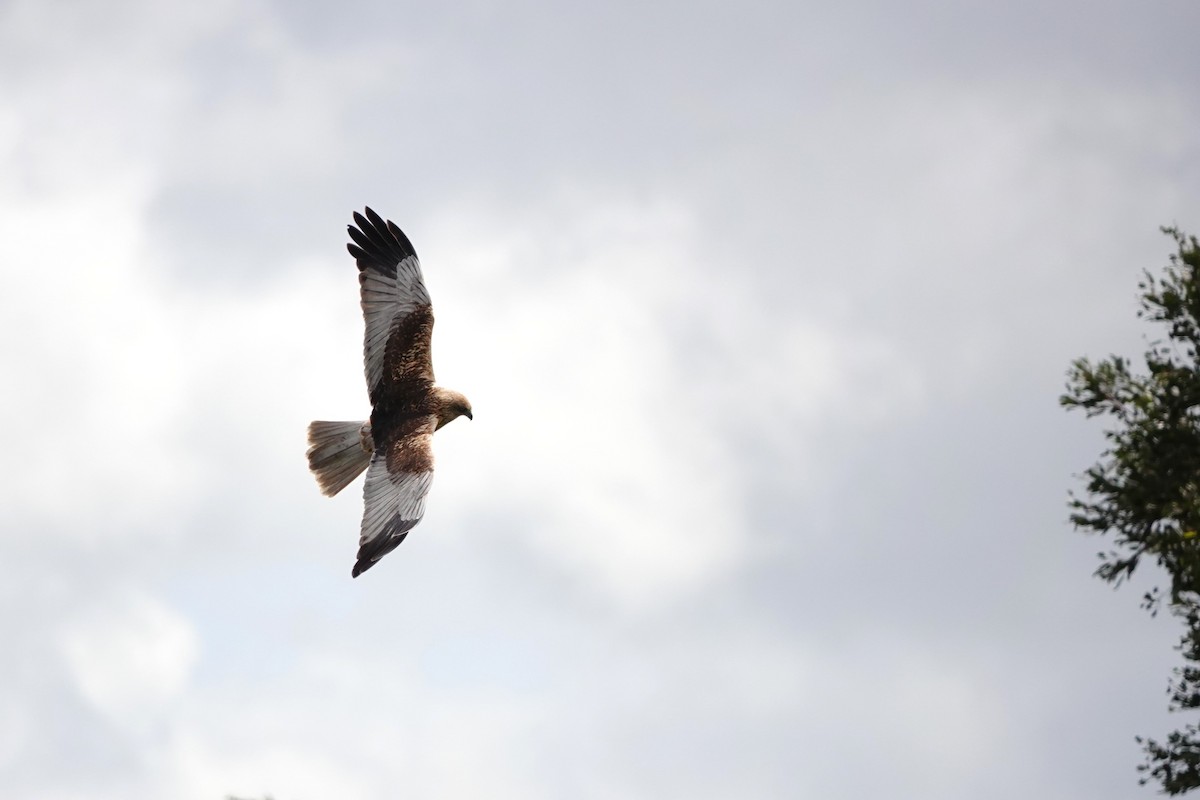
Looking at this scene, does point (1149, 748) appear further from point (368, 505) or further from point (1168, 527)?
point (368, 505)

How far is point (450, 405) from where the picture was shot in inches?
699

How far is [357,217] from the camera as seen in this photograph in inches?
711

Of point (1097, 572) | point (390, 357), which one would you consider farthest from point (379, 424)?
point (1097, 572)

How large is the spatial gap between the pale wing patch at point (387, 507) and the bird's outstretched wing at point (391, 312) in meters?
1.39

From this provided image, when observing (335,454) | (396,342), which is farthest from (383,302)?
(335,454)

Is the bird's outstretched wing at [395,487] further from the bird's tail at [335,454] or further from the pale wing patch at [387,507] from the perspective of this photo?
the bird's tail at [335,454]

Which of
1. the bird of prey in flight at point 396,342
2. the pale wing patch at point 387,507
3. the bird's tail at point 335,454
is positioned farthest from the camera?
the bird's tail at point 335,454

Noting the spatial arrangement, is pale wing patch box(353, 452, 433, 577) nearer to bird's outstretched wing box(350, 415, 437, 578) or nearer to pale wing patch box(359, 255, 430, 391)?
bird's outstretched wing box(350, 415, 437, 578)

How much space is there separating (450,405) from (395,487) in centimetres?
194

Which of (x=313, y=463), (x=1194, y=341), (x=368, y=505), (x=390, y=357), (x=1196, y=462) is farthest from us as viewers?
(x=313, y=463)

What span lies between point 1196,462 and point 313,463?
12550 mm

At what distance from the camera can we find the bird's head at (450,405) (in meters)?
17.7

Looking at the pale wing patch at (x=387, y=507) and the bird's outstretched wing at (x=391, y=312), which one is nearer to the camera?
the pale wing patch at (x=387, y=507)

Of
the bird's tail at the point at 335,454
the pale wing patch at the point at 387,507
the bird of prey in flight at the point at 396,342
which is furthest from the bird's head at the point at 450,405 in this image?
the bird's tail at the point at 335,454
